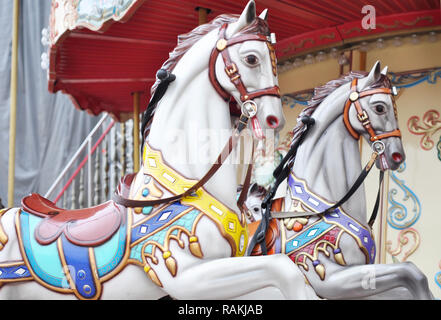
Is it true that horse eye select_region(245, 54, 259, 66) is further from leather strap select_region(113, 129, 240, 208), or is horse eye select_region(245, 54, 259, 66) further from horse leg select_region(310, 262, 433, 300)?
horse leg select_region(310, 262, 433, 300)

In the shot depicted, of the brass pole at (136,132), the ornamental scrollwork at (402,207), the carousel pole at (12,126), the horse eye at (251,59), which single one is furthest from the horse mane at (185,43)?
the brass pole at (136,132)

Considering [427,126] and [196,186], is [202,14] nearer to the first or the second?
[427,126]

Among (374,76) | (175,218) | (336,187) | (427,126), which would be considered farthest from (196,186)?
(427,126)

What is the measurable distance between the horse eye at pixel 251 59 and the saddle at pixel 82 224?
71 centimetres

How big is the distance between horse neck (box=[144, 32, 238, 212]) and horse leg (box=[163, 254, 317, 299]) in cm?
27

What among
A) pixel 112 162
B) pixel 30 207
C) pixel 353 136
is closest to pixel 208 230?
pixel 30 207

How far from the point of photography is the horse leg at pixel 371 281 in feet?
8.91

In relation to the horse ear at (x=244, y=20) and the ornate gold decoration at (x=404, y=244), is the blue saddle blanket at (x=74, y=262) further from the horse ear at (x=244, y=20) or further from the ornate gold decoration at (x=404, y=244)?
the ornate gold decoration at (x=404, y=244)

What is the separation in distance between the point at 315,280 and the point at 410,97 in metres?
2.15

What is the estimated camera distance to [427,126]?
15.3ft

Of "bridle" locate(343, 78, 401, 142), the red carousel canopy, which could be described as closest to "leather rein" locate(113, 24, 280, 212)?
"bridle" locate(343, 78, 401, 142)

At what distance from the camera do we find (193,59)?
248cm

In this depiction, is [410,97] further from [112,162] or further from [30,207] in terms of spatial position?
[112,162]

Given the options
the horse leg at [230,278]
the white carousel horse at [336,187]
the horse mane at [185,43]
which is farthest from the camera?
the white carousel horse at [336,187]
